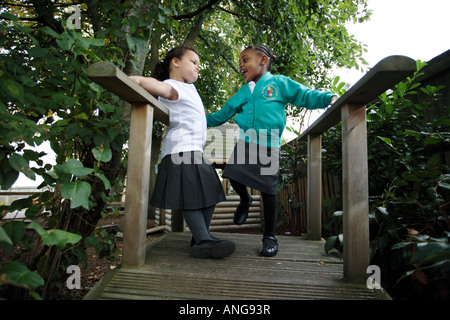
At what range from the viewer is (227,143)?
27.5 ft

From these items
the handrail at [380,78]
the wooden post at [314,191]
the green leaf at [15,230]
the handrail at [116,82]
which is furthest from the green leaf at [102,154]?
the wooden post at [314,191]

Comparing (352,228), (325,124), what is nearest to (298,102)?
(325,124)

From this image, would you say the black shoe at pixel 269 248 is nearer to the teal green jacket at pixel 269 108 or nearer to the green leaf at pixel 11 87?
the teal green jacket at pixel 269 108

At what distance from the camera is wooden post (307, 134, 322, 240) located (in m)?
2.27

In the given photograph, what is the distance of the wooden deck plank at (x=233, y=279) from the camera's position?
1130 millimetres

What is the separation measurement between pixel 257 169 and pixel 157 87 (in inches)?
33.7

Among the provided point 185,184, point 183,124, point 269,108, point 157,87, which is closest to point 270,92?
point 269,108

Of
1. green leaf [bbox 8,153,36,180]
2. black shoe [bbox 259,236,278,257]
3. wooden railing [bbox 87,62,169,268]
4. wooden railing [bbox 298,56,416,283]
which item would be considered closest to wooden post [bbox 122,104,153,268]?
wooden railing [bbox 87,62,169,268]

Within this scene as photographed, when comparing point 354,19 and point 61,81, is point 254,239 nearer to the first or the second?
point 61,81

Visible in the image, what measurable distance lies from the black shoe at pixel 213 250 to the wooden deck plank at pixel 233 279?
1.4 inches

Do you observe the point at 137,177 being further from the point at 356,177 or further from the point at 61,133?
the point at 356,177

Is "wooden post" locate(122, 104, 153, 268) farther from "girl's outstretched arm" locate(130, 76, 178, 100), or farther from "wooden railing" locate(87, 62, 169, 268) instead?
"girl's outstretched arm" locate(130, 76, 178, 100)
